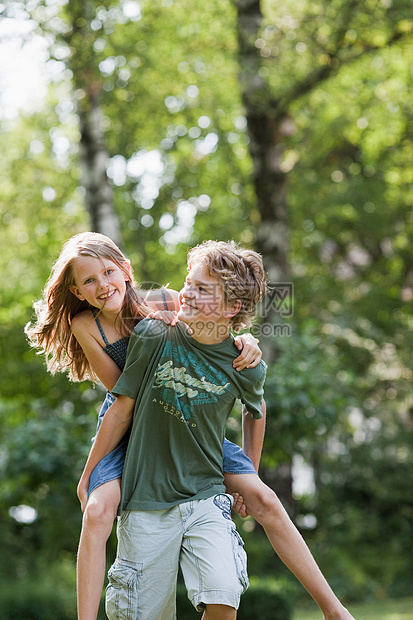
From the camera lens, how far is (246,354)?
2943 millimetres

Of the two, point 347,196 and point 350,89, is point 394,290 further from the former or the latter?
point 350,89

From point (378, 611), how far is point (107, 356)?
805cm

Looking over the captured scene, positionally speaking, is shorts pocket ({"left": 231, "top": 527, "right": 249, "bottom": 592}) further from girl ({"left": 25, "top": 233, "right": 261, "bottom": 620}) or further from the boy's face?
the boy's face

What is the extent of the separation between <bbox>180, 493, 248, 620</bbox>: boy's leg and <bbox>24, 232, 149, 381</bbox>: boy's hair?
0.80 metres

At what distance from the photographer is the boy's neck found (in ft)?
9.57

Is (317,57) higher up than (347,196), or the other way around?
(317,57)

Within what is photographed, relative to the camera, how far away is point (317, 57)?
902cm

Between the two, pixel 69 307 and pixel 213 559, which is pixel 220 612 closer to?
pixel 213 559

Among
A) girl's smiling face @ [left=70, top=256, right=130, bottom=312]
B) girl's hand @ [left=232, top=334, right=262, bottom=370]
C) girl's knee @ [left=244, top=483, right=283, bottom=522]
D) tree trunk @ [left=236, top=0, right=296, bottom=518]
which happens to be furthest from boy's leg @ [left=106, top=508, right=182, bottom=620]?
Answer: tree trunk @ [left=236, top=0, right=296, bottom=518]

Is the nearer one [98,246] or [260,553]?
[98,246]

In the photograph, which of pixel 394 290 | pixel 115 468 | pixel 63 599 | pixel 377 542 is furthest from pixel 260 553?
pixel 115 468

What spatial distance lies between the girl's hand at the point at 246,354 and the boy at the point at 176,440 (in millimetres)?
27

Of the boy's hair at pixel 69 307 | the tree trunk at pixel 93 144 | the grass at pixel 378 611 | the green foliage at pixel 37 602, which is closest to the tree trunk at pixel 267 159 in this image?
the grass at pixel 378 611

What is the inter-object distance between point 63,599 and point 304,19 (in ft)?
23.9
